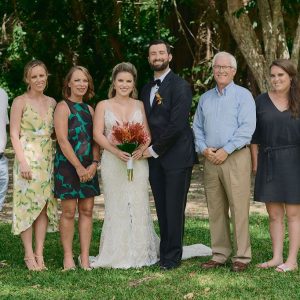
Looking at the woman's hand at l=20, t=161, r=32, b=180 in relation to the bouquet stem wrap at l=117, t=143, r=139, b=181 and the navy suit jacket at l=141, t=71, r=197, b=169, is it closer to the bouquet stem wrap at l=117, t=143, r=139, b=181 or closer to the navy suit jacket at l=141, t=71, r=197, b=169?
the bouquet stem wrap at l=117, t=143, r=139, b=181

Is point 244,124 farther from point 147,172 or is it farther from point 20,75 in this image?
point 20,75

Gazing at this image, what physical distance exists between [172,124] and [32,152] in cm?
148

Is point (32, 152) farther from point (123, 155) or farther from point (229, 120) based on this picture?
point (229, 120)

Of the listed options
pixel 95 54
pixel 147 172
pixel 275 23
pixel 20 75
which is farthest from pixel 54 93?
pixel 147 172

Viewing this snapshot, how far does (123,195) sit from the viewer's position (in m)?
7.87

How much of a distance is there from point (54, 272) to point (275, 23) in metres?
8.09

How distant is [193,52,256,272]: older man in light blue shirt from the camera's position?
24.6ft

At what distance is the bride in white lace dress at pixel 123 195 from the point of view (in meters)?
7.77

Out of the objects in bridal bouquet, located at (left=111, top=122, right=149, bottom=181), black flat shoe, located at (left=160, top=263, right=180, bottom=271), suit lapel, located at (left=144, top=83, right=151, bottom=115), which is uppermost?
suit lapel, located at (left=144, top=83, right=151, bottom=115)

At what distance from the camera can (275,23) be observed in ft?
45.7

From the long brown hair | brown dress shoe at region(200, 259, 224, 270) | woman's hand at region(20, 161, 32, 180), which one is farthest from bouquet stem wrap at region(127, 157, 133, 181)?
the long brown hair

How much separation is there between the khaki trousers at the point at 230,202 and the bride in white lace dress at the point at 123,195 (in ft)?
2.34

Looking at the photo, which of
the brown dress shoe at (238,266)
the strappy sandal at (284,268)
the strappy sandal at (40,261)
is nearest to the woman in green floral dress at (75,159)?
the strappy sandal at (40,261)

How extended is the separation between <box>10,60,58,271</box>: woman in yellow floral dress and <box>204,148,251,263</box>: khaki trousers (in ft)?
5.57
